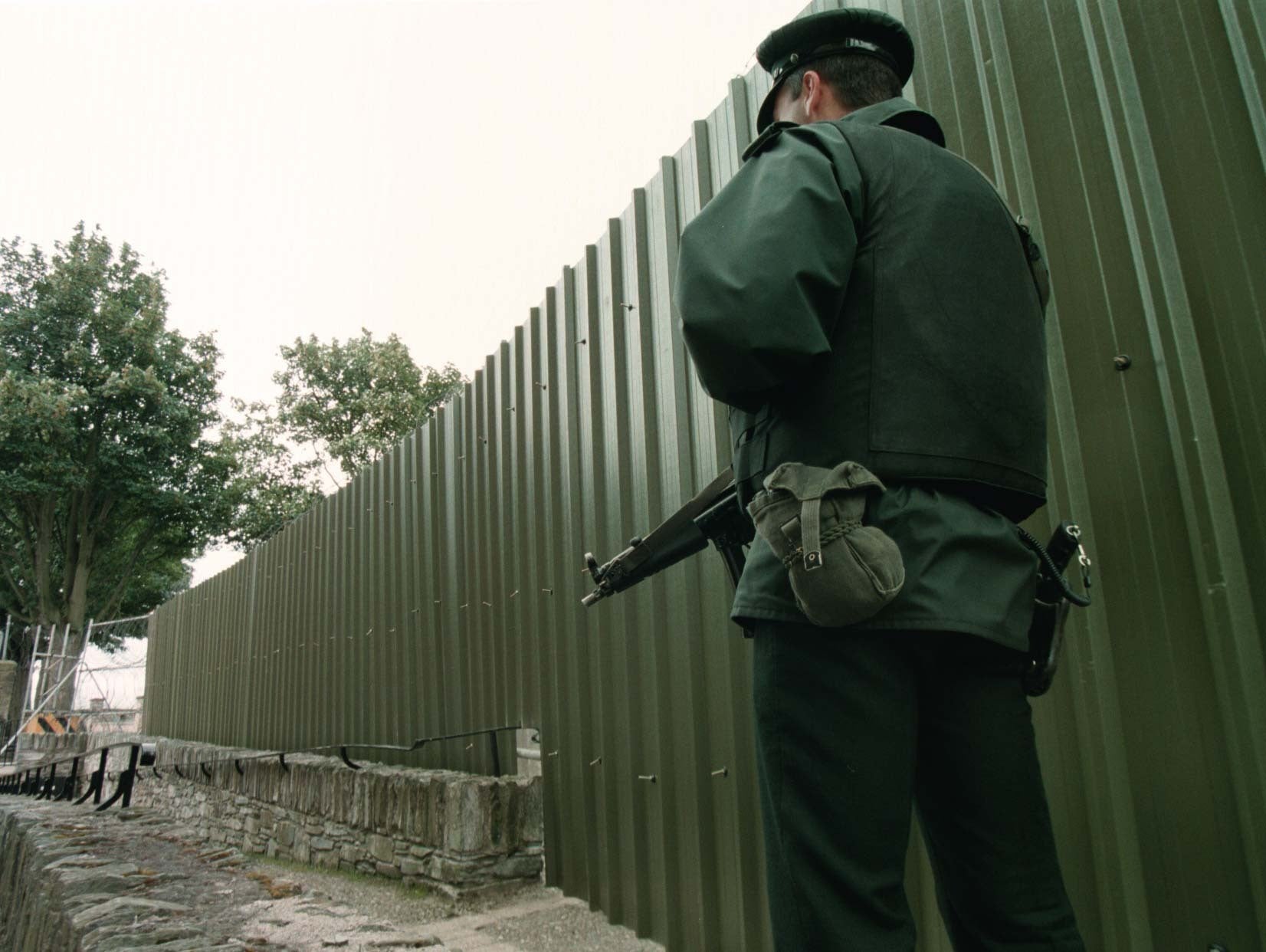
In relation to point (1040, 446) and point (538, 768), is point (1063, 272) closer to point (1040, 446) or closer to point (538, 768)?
point (1040, 446)

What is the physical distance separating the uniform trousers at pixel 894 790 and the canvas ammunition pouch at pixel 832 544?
0.26 ft

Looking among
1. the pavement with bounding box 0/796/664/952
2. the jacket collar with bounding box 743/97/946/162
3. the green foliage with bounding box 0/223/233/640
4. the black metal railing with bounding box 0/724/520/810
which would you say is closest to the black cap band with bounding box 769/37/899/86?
the jacket collar with bounding box 743/97/946/162

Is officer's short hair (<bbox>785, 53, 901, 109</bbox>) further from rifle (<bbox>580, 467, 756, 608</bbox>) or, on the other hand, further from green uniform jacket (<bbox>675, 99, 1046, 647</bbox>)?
rifle (<bbox>580, 467, 756, 608</bbox>)

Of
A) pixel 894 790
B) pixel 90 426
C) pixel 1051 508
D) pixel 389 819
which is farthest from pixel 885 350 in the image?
pixel 90 426

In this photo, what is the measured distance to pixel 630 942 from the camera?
11.1 feet

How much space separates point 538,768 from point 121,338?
71.2 ft

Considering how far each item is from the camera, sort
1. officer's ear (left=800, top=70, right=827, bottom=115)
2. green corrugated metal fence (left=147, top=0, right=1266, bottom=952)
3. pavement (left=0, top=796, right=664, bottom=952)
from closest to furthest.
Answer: officer's ear (left=800, top=70, right=827, bottom=115) < green corrugated metal fence (left=147, top=0, right=1266, bottom=952) < pavement (left=0, top=796, right=664, bottom=952)

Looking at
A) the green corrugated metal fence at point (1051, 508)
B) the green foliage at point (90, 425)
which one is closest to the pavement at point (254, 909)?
the green corrugated metal fence at point (1051, 508)

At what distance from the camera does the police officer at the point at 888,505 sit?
1133 mm

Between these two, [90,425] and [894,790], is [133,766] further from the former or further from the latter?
[90,425]

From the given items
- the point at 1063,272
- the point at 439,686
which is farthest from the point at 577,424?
the point at 1063,272

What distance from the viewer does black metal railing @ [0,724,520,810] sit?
186 inches

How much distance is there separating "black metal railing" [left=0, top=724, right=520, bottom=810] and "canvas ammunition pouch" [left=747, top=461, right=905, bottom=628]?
356 centimetres

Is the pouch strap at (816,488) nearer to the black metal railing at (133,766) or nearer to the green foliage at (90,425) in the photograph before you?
the black metal railing at (133,766)
